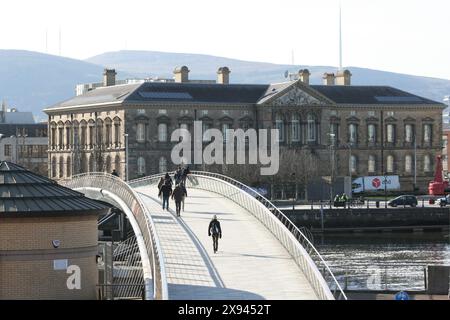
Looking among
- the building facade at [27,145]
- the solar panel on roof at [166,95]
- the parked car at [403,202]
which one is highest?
the solar panel on roof at [166,95]

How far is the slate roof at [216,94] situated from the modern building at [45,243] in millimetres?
90900

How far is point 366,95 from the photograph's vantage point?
14150 cm

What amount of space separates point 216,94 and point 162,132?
21.9 ft

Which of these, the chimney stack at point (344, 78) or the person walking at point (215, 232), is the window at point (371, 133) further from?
the person walking at point (215, 232)

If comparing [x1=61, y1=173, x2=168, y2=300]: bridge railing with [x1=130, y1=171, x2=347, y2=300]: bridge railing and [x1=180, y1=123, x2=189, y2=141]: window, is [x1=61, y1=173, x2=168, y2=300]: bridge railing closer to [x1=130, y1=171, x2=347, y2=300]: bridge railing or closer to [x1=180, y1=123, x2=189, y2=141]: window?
[x1=130, y1=171, x2=347, y2=300]: bridge railing

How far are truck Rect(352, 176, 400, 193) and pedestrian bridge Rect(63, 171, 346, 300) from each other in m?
67.5

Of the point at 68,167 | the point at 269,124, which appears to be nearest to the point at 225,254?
the point at 269,124

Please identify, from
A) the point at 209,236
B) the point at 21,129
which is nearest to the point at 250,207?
the point at 209,236

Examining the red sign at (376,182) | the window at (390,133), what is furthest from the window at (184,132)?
the window at (390,133)

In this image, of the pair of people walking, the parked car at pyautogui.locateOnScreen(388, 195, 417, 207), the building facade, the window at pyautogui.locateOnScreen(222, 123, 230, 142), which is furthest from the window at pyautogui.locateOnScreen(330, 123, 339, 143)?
the pair of people walking

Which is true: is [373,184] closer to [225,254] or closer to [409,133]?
[409,133]

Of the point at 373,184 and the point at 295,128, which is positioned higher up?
the point at 295,128

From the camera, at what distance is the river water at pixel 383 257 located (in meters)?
62.4
